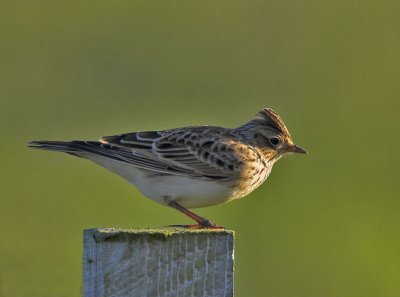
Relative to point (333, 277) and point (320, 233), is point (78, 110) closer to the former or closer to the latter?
point (320, 233)

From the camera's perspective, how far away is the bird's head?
28.5 ft

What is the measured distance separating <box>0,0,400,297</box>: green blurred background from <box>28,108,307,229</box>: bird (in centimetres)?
298

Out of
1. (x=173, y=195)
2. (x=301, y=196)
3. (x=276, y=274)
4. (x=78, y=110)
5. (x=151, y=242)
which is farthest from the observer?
(x=78, y=110)

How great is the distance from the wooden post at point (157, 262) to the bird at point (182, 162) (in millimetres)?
2174

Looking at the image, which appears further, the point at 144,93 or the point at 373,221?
the point at 144,93

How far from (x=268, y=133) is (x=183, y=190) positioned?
131 cm

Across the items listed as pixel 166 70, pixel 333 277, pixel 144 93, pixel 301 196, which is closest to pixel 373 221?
pixel 301 196

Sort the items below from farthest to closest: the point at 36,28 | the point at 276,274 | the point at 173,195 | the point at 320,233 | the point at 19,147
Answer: the point at 36,28
the point at 19,147
the point at 320,233
the point at 276,274
the point at 173,195

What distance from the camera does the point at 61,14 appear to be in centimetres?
2389

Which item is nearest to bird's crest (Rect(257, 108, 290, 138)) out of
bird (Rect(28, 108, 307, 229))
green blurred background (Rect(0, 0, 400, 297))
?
bird (Rect(28, 108, 307, 229))

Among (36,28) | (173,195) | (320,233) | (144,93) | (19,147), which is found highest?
(36,28)

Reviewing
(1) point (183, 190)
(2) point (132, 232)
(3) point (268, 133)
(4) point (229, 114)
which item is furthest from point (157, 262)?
(4) point (229, 114)

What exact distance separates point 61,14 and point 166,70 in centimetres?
395

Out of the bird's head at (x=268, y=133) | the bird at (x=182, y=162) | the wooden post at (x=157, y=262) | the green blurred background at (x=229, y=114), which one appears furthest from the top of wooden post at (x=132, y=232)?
the green blurred background at (x=229, y=114)
